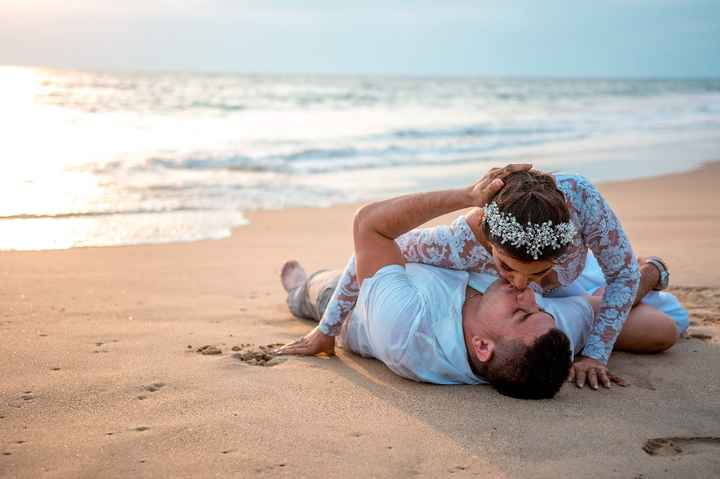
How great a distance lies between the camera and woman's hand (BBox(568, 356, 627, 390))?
3.83 meters

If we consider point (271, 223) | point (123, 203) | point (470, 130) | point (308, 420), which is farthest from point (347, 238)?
point (470, 130)

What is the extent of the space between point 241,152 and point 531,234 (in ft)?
40.3

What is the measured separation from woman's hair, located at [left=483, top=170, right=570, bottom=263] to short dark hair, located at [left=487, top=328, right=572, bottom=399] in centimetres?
38

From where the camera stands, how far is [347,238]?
7.83 m

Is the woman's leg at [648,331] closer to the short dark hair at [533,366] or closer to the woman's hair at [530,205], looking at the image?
the short dark hair at [533,366]

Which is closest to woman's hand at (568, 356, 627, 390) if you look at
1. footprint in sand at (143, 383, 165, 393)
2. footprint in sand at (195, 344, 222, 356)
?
footprint in sand at (195, 344, 222, 356)

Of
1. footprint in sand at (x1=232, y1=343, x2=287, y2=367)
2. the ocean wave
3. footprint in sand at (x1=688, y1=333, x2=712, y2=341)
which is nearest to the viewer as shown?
footprint in sand at (x1=232, y1=343, x2=287, y2=367)

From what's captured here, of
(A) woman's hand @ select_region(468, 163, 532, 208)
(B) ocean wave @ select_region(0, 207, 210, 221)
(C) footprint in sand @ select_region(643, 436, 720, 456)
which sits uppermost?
(A) woman's hand @ select_region(468, 163, 532, 208)

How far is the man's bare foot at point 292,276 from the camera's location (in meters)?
5.41

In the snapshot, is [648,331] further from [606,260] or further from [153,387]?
[153,387]

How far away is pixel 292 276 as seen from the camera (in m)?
5.49

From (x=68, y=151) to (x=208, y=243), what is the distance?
7.94 m

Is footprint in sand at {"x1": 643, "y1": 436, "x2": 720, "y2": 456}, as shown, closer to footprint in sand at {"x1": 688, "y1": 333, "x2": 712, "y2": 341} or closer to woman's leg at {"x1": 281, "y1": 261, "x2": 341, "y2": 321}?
footprint in sand at {"x1": 688, "y1": 333, "x2": 712, "y2": 341}

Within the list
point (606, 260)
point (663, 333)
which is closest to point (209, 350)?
point (606, 260)
